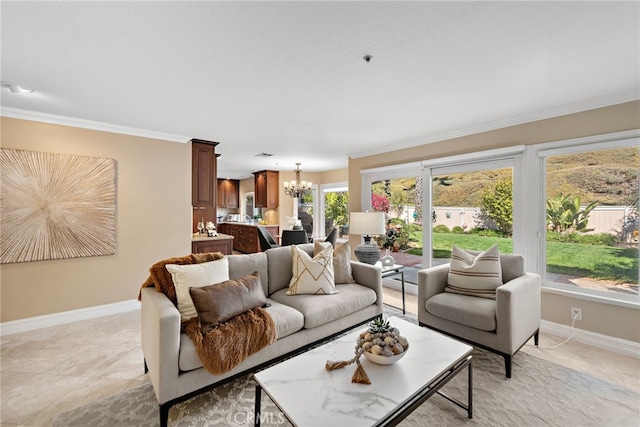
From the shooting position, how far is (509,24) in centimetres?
162

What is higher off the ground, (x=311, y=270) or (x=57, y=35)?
(x=57, y=35)

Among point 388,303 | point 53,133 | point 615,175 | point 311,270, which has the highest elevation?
point 53,133

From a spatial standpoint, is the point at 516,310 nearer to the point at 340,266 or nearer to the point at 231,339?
the point at 340,266

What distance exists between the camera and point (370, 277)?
293 cm

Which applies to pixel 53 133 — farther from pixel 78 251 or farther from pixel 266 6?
pixel 266 6

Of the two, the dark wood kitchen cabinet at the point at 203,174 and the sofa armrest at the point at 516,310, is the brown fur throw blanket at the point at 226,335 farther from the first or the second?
the dark wood kitchen cabinet at the point at 203,174

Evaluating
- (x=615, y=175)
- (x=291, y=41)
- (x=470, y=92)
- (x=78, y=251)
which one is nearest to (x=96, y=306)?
(x=78, y=251)

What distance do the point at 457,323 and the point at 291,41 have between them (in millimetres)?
2606

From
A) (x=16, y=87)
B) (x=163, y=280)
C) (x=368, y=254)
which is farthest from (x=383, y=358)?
(x=16, y=87)

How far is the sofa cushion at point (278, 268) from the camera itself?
2.75m

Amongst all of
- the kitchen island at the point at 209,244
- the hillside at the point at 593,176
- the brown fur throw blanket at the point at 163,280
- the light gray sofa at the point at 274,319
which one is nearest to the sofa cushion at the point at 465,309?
the light gray sofa at the point at 274,319

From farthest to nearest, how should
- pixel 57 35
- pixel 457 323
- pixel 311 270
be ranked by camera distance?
1. pixel 311 270
2. pixel 457 323
3. pixel 57 35

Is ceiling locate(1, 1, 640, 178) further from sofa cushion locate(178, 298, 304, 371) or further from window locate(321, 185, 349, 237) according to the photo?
window locate(321, 185, 349, 237)

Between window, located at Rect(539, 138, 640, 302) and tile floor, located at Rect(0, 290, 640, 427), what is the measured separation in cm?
71
